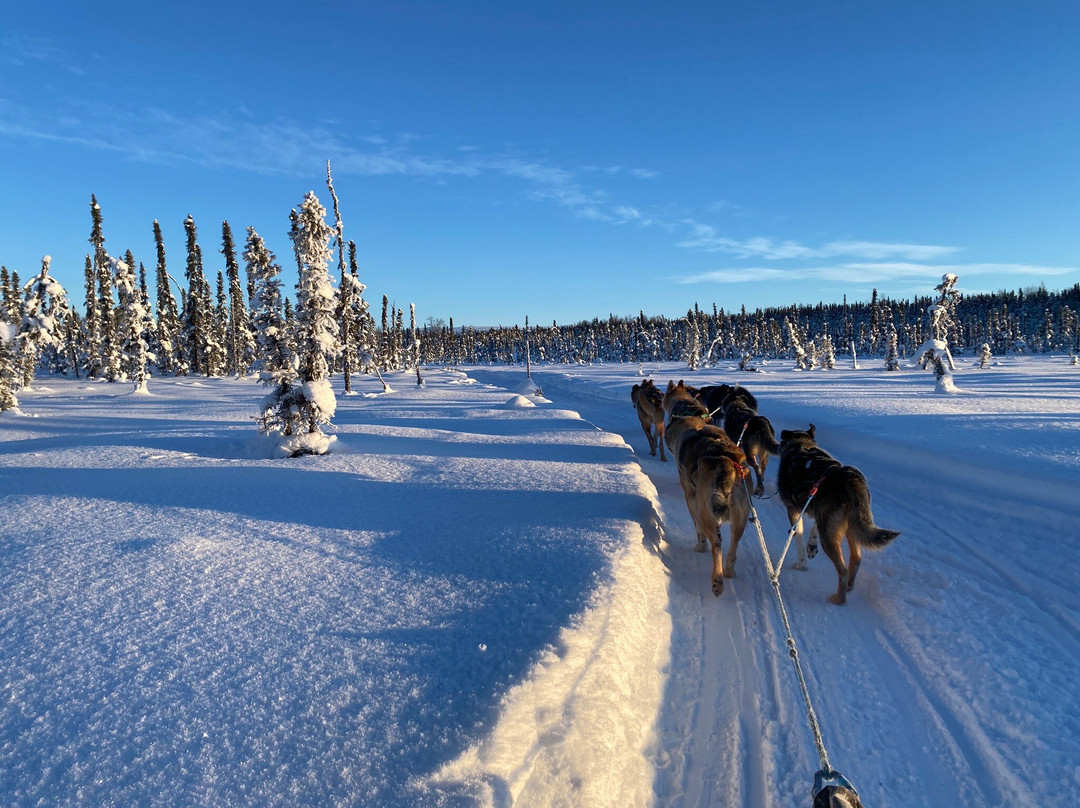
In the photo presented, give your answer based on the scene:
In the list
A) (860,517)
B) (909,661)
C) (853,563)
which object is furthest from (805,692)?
(853,563)

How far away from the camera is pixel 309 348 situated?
12.8 m

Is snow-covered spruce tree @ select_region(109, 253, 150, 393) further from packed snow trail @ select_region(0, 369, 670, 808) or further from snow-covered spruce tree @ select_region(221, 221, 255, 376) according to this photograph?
packed snow trail @ select_region(0, 369, 670, 808)

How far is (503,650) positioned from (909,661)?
3.52 m

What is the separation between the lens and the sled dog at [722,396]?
43.7 feet

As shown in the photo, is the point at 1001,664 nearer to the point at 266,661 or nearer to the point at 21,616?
the point at 266,661

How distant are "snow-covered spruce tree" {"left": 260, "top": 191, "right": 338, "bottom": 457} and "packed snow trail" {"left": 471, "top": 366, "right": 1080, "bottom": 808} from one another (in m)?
8.62

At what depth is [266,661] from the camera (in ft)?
11.5

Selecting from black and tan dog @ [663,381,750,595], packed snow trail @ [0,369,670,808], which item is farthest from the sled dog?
black and tan dog @ [663,381,750,595]

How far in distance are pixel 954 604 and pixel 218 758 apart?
6400 millimetres

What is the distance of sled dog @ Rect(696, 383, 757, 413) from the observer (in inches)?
524

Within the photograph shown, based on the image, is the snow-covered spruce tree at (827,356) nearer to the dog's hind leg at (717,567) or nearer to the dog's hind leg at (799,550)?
the dog's hind leg at (799,550)

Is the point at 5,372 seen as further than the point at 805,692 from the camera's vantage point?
Yes

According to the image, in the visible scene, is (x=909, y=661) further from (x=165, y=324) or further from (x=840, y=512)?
(x=165, y=324)

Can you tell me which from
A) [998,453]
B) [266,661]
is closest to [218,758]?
[266,661]
